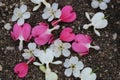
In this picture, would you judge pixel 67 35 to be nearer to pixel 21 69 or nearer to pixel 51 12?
pixel 51 12

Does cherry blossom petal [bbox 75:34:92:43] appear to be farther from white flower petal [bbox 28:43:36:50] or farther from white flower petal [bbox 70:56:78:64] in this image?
white flower petal [bbox 28:43:36:50]

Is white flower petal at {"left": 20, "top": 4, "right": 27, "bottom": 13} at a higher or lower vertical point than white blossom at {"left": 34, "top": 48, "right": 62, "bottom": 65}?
higher

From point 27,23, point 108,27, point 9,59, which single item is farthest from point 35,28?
point 108,27

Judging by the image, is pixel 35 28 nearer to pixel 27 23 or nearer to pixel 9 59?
pixel 27 23

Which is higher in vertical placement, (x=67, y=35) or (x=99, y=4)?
(x=99, y=4)

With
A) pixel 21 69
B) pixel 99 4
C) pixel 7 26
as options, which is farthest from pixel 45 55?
pixel 99 4

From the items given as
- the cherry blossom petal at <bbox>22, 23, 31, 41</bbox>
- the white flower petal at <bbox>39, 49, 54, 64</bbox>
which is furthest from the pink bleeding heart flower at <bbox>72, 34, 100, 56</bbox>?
the cherry blossom petal at <bbox>22, 23, 31, 41</bbox>
